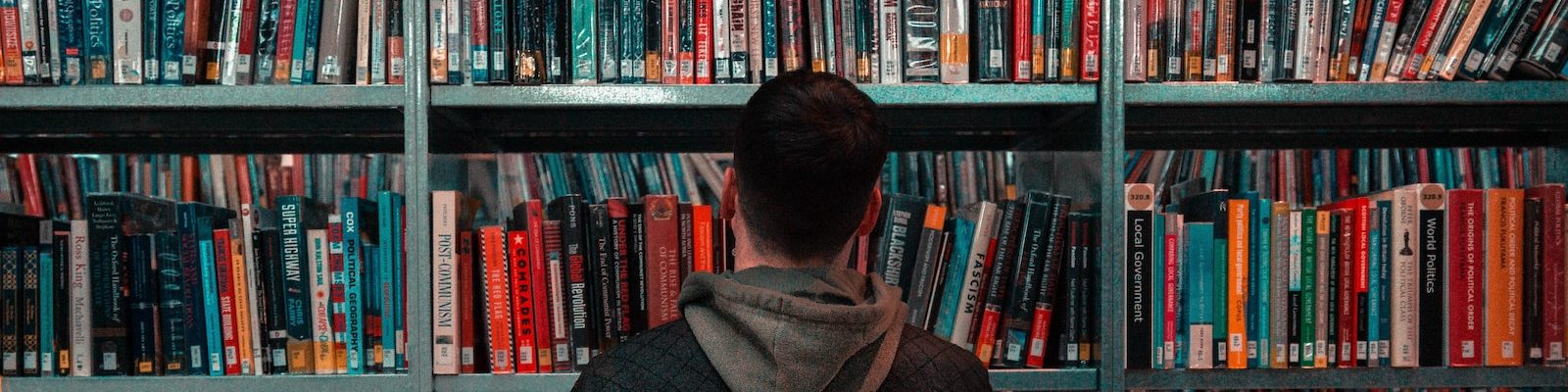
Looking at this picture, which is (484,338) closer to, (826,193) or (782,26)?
(782,26)

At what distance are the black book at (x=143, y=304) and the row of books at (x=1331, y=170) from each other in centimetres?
148

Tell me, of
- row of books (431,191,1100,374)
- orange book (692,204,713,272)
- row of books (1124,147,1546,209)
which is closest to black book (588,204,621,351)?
row of books (431,191,1100,374)

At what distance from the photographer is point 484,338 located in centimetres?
156

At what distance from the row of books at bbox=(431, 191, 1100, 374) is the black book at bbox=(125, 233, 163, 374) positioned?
0.40 meters

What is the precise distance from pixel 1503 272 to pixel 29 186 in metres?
2.28

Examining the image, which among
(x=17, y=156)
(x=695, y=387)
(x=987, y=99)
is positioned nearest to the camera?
(x=695, y=387)

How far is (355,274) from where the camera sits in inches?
60.1

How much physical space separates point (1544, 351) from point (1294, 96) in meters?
0.51

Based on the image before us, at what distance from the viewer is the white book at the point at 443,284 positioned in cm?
151

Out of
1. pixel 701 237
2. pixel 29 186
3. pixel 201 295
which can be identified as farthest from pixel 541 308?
pixel 29 186

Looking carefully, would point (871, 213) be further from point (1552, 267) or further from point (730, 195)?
point (1552, 267)

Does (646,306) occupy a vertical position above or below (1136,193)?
below

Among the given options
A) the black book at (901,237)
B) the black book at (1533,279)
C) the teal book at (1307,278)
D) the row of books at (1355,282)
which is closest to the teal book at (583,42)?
the black book at (901,237)

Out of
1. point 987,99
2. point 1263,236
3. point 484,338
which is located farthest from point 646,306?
point 1263,236
